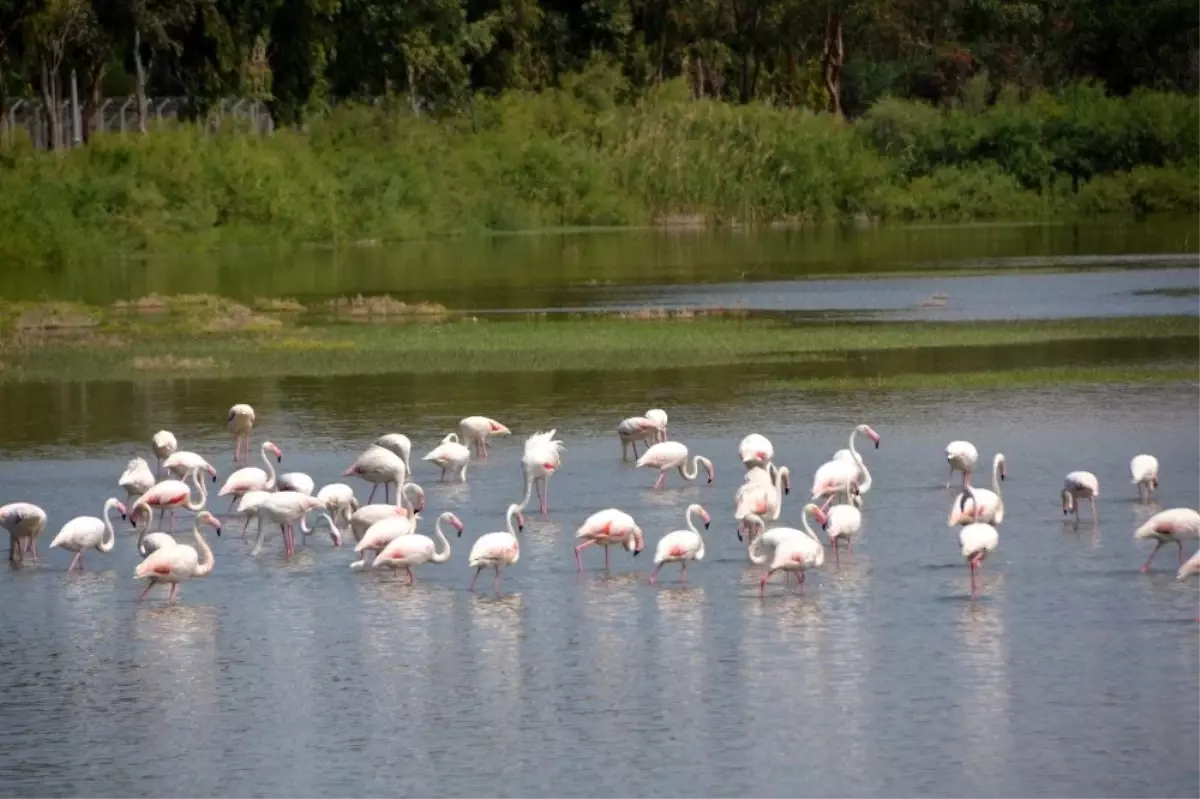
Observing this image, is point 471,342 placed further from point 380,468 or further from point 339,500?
point 339,500

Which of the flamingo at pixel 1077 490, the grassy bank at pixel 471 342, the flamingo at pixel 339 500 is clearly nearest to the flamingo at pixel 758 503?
the flamingo at pixel 1077 490

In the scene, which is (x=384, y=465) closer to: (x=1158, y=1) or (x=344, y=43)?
(x=344, y=43)

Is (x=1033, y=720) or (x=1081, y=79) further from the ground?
(x=1081, y=79)

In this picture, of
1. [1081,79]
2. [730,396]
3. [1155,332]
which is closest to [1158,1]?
[1081,79]

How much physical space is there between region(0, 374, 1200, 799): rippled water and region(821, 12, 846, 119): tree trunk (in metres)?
61.0

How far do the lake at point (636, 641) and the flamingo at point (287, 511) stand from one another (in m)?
0.20

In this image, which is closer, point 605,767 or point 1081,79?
point 605,767

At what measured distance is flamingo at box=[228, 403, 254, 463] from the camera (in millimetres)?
20969

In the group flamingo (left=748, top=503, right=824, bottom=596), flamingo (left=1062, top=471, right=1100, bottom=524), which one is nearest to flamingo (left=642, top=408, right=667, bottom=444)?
flamingo (left=1062, top=471, right=1100, bottom=524)

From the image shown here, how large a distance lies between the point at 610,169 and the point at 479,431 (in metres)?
46.1

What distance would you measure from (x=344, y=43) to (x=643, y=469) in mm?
53049

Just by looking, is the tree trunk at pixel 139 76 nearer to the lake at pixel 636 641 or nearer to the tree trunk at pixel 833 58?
the tree trunk at pixel 833 58

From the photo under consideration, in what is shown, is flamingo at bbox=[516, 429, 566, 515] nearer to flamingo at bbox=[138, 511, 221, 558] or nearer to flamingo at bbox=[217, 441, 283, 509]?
flamingo at bbox=[217, 441, 283, 509]

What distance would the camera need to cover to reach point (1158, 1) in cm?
7494
